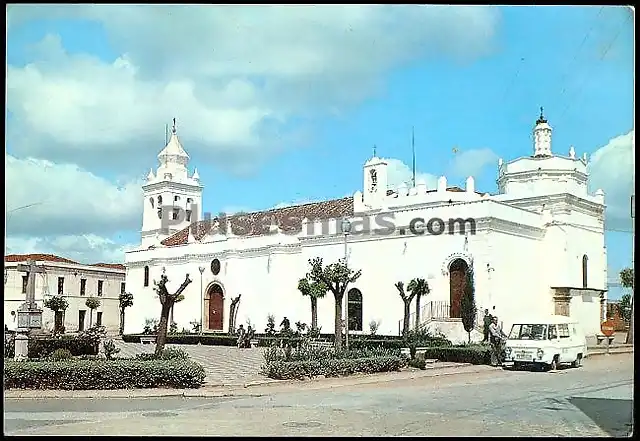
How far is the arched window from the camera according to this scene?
3703 centimetres

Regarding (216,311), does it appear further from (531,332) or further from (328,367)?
(328,367)

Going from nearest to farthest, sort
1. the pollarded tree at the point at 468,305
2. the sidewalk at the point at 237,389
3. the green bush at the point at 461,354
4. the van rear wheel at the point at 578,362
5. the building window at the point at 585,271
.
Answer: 1. the sidewalk at the point at 237,389
2. the van rear wheel at the point at 578,362
3. the green bush at the point at 461,354
4. the pollarded tree at the point at 468,305
5. the building window at the point at 585,271

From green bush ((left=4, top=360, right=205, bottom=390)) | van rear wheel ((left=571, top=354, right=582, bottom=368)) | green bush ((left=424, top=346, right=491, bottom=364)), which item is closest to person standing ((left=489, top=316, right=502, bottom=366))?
green bush ((left=424, top=346, right=491, bottom=364))

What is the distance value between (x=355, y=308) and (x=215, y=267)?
1114 cm

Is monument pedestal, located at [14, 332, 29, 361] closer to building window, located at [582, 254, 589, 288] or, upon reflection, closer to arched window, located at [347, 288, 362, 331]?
arched window, located at [347, 288, 362, 331]

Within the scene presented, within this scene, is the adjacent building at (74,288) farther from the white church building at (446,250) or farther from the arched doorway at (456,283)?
the arched doorway at (456,283)

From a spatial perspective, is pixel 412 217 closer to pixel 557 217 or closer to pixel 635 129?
pixel 557 217

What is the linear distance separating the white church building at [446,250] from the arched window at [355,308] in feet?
0.18

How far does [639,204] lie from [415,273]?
26.6 metres

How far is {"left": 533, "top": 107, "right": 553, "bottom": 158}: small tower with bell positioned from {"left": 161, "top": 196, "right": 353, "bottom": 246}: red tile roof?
9672mm

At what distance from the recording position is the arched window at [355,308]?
37.0m

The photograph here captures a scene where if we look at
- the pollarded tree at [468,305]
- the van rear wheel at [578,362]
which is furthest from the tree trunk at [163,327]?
the pollarded tree at [468,305]

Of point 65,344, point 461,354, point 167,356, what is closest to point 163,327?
point 167,356

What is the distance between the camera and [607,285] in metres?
38.1
